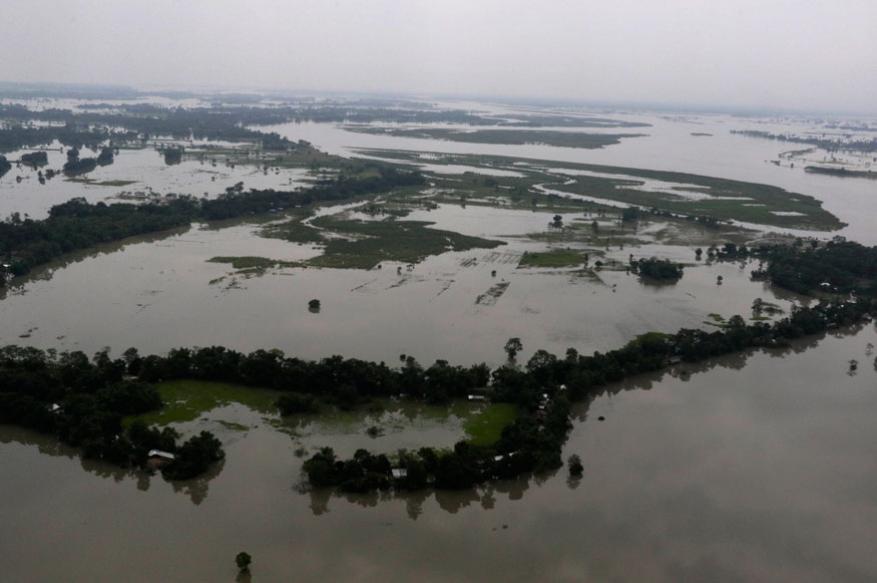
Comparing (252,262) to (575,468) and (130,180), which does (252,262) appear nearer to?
(575,468)

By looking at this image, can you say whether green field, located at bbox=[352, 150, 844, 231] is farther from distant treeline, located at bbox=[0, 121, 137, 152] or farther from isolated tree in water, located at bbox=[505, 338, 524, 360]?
distant treeline, located at bbox=[0, 121, 137, 152]

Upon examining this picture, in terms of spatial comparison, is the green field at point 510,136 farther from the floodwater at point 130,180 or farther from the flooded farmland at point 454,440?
the flooded farmland at point 454,440

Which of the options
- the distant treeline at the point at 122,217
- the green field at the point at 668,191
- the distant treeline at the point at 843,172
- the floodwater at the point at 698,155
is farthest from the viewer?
the distant treeline at the point at 843,172

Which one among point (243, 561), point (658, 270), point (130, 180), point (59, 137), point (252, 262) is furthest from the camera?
point (59, 137)

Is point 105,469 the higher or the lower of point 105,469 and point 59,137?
the lower

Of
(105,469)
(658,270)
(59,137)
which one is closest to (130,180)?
(59,137)

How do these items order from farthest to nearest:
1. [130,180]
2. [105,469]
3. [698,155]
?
[698,155] → [130,180] → [105,469]

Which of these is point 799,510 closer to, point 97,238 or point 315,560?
point 315,560

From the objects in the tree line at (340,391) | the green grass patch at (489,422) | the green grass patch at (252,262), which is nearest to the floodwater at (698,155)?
the tree line at (340,391)
